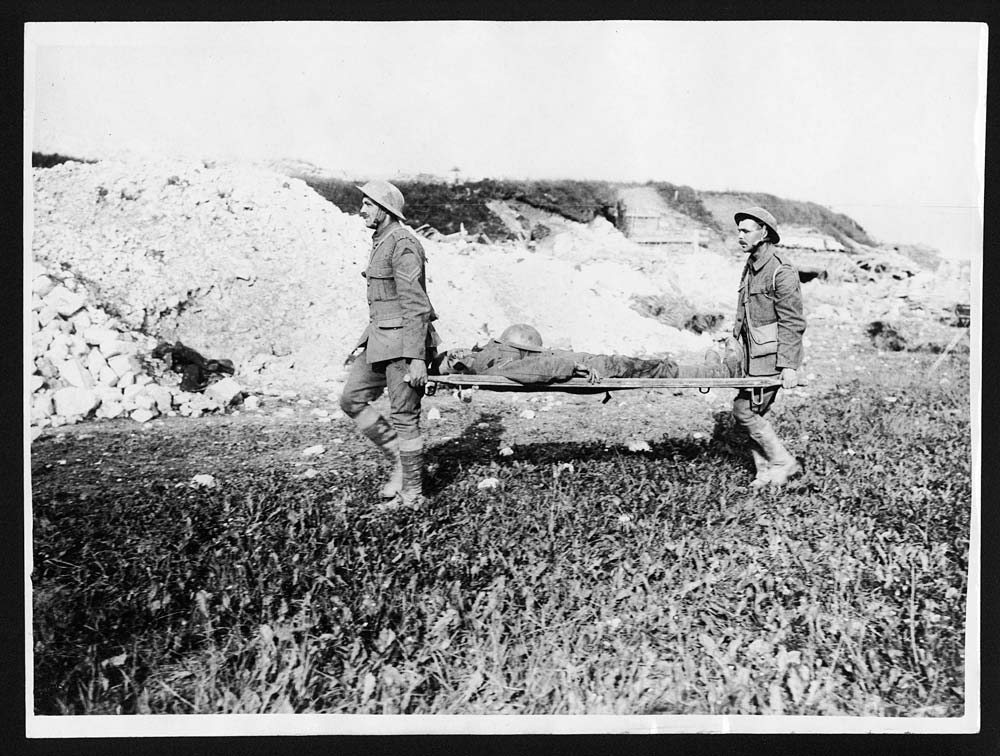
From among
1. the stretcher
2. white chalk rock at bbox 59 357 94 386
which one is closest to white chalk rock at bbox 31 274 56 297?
white chalk rock at bbox 59 357 94 386

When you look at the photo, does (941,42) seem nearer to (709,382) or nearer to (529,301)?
(709,382)

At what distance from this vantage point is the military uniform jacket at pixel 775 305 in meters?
4.82

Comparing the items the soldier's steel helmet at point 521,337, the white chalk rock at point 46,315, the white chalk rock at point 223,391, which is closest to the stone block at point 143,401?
the white chalk rock at point 223,391

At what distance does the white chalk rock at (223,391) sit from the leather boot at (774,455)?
12.3ft

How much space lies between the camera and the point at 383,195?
15.2ft

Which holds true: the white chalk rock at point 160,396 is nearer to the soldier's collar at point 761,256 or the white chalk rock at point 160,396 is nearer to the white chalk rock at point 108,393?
the white chalk rock at point 108,393

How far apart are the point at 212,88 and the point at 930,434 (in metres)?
5.12

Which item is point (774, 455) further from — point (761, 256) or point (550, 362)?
point (550, 362)

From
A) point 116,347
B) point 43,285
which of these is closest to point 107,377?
point 116,347

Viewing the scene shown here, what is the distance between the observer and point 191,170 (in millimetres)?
6047

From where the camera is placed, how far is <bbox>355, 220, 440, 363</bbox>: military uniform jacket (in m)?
A: 4.61

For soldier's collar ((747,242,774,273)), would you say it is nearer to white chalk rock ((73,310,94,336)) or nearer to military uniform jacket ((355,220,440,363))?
military uniform jacket ((355,220,440,363))

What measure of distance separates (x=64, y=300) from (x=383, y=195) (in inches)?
113

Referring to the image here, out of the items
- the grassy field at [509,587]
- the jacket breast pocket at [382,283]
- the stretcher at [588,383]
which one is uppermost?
Result: the jacket breast pocket at [382,283]
